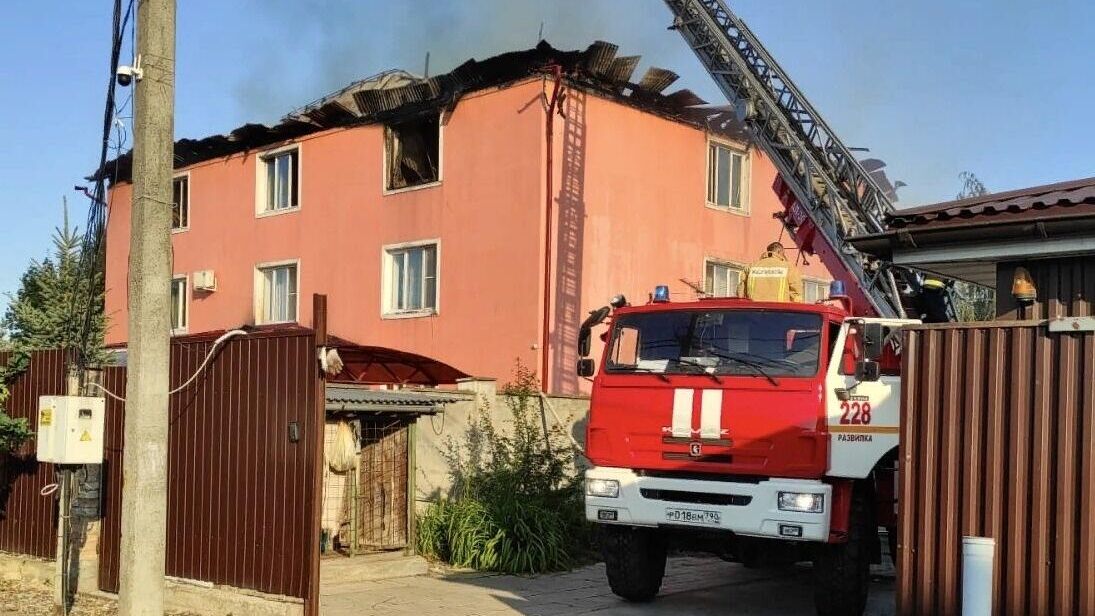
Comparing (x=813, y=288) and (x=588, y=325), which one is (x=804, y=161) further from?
(x=813, y=288)

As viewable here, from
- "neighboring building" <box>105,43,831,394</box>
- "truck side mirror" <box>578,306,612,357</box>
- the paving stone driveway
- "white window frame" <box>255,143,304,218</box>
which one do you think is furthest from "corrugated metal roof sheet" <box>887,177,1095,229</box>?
"white window frame" <box>255,143,304,218</box>

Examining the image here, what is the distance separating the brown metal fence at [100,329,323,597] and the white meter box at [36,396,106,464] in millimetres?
668

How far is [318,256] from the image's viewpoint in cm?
2144

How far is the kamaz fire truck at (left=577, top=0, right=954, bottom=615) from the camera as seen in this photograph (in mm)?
8781

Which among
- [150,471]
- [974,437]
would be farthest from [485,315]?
[974,437]

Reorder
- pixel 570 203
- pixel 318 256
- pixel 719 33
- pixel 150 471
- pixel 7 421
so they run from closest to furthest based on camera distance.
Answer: pixel 150 471 < pixel 7 421 < pixel 719 33 < pixel 570 203 < pixel 318 256

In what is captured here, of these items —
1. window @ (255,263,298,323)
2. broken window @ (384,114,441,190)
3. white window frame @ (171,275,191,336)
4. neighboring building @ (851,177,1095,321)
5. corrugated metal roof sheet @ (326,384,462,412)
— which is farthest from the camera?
white window frame @ (171,275,191,336)

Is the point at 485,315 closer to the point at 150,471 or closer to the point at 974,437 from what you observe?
the point at 150,471

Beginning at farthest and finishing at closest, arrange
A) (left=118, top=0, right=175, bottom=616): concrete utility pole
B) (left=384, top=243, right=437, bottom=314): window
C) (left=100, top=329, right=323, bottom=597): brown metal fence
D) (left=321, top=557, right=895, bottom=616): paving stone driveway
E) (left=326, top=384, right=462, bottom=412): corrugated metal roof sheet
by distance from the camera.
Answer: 1. (left=384, top=243, right=437, bottom=314): window
2. (left=326, top=384, right=462, bottom=412): corrugated metal roof sheet
3. (left=321, top=557, right=895, bottom=616): paving stone driveway
4. (left=100, top=329, right=323, bottom=597): brown metal fence
5. (left=118, top=0, right=175, bottom=616): concrete utility pole

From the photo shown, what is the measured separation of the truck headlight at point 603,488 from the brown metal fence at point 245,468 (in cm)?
243

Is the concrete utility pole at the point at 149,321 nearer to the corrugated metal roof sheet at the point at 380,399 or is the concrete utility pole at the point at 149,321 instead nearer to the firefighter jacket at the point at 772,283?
the corrugated metal roof sheet at the point at 380,399

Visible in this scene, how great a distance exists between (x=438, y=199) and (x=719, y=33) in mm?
6763

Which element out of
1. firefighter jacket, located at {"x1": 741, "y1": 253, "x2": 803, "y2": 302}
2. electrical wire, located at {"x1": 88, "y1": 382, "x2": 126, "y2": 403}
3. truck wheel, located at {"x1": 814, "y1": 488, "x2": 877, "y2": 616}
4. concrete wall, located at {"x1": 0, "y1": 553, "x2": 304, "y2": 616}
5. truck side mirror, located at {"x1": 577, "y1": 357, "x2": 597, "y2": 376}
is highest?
firefighter jacket, located at {"x1": 741, "y1": 253, "x2": 803, "y2": 302}

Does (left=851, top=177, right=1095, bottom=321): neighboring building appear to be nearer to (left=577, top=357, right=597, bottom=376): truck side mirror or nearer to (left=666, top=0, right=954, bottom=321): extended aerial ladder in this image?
(left=577, top=357, right=597, bottom=376): truck side mirror
